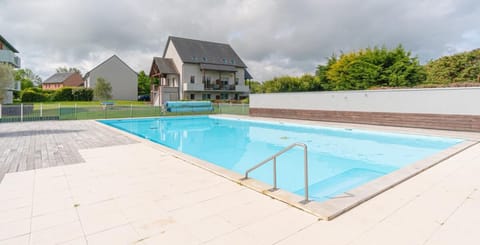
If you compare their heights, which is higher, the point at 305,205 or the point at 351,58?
the point at 351,58

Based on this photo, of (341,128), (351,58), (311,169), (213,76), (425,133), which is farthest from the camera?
(213,76)

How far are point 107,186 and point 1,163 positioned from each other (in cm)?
333

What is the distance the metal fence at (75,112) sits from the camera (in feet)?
43.7

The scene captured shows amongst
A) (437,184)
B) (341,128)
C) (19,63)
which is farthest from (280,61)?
(437,184)

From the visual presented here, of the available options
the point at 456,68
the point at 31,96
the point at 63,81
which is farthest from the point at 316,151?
the point at 63,81

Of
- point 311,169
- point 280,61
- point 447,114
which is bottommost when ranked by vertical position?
point 311,169

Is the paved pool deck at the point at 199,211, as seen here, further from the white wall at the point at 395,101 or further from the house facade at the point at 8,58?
the house facade at the point at 8,58

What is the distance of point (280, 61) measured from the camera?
40219 millimetres

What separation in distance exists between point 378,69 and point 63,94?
37929 millimetres

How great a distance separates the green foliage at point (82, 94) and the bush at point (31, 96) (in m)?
3.59

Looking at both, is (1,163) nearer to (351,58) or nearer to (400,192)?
(400,192)

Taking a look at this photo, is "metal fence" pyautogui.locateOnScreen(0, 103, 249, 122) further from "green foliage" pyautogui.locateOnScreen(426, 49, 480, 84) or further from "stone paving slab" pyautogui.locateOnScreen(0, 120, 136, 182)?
"green foliage" pyautogui.locateOnScreen(426, 49, 480, 84)

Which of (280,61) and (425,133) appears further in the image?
(280,61)

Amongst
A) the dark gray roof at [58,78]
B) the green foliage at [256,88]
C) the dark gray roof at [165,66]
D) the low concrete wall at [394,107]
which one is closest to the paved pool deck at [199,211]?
the low concrete wall at [394,107]
